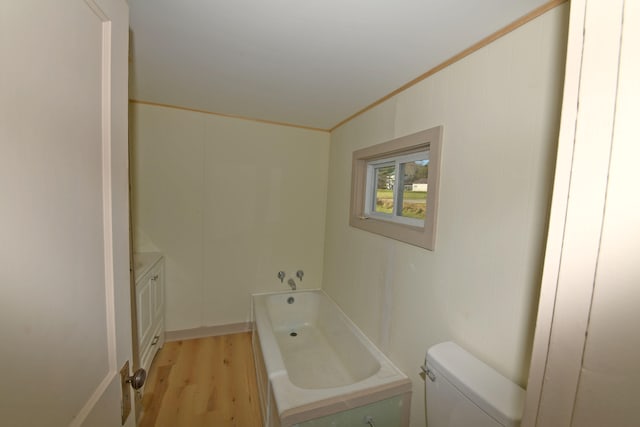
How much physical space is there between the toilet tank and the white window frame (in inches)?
29.4

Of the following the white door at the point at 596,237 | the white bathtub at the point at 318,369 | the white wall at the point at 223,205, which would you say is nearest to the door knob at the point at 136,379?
the white bathtub at the point at 318,369

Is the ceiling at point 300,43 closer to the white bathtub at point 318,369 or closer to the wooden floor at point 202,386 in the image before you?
the white bathtub at point 318,369

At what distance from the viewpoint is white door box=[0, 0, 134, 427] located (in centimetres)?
38

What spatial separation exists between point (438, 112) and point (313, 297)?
2146 mm

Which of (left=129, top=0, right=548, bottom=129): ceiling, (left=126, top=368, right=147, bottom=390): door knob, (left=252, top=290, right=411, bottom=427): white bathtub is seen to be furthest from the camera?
(left=252, top=290, right=411, bottom=427): white bathtub

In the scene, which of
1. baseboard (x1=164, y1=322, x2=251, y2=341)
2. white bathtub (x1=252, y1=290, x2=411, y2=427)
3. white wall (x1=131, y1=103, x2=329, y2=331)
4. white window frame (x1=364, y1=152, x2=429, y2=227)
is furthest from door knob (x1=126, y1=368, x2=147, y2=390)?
baseboard (x1=164, y1=322, x2=251, y2=341)

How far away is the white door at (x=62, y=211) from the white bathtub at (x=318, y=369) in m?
0.87

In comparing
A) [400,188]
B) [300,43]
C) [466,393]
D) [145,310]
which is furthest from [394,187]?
[145,310]

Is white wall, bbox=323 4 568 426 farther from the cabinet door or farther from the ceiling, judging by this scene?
the cabinet door

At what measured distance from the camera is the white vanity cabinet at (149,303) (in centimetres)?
171

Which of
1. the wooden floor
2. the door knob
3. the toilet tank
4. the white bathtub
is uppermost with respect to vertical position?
the door knob

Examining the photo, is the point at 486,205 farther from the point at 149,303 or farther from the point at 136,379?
the point at 149,303

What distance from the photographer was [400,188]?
5.94 ft

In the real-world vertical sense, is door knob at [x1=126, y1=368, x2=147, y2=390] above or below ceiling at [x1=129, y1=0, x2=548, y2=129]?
below
